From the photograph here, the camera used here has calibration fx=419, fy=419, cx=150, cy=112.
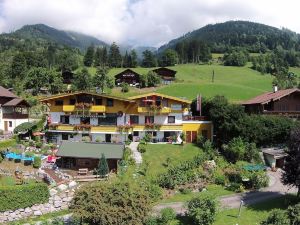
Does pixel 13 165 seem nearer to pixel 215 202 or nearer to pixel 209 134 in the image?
pixel 215 202

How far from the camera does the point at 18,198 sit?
118 ft

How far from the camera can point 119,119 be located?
5825 centimetres

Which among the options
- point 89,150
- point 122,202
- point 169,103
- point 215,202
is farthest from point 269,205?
point 169,103

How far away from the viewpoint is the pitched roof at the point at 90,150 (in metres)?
46.4

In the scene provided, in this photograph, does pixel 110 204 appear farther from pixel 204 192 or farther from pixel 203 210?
pixel 204 192

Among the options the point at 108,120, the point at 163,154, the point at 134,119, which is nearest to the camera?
the point at 163,154

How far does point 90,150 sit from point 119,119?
11502 mm

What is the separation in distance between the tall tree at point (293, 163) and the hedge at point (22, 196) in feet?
72.6

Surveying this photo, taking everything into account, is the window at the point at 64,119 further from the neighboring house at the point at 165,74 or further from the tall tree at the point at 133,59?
the tall tree at the point at 133,59

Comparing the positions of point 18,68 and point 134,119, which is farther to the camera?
point 18,68

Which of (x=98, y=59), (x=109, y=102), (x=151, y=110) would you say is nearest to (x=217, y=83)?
(x=98, y=59)

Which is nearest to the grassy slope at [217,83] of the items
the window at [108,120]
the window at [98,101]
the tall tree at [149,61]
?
the tall tree at [149,61]

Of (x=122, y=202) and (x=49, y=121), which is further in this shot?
(x=49, y=121)

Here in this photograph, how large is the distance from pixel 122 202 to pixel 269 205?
14.8m
